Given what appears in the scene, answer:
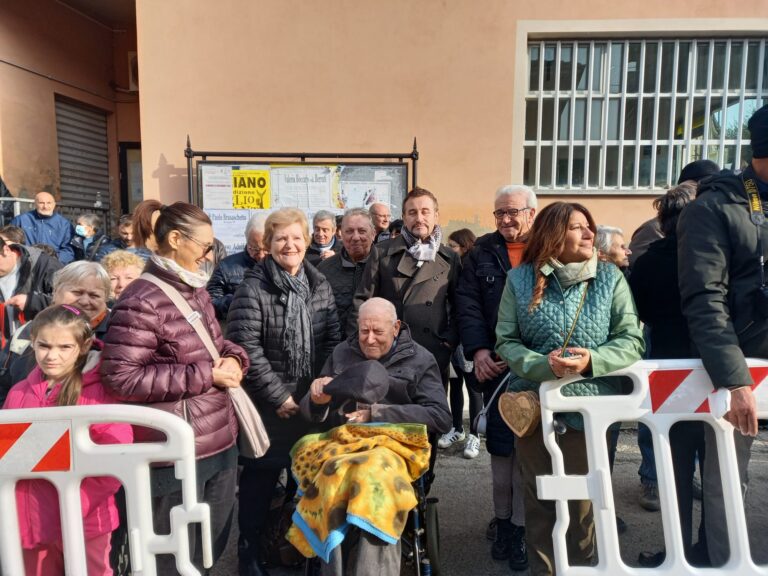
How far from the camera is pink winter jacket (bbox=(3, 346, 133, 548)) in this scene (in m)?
2.03

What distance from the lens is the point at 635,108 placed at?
277 inches

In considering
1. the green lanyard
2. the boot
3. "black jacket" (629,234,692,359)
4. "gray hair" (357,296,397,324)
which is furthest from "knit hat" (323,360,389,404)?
the green lanyard

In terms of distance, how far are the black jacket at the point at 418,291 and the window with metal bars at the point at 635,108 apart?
4280 millimetres

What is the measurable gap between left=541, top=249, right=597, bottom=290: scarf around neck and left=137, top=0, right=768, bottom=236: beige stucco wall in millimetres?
4661

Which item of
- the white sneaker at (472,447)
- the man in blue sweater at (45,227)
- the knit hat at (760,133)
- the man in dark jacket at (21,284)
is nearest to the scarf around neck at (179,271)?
the man in dark jacket at (21,284)

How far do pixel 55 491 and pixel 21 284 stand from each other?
2183 millimetres

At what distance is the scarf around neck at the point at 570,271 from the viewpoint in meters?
2.36

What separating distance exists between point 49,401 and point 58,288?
2.37ft

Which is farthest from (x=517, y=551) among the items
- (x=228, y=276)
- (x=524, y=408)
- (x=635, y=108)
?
(x=635, y=108)

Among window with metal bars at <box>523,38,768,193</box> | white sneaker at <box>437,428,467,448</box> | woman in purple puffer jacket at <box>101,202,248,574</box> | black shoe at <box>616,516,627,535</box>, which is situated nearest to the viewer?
woman in purple puffer jacket at <box>101,202,248,574</box>

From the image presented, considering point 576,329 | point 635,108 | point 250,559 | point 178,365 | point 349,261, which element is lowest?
point 250,559

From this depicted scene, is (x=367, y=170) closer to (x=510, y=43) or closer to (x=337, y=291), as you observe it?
(x=510, y=43)

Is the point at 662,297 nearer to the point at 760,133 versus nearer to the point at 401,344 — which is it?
the point at 760,133

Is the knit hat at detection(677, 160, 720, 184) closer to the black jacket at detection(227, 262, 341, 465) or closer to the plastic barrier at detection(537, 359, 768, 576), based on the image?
the plastic barrier at detection(537, 359, 768, 576)
